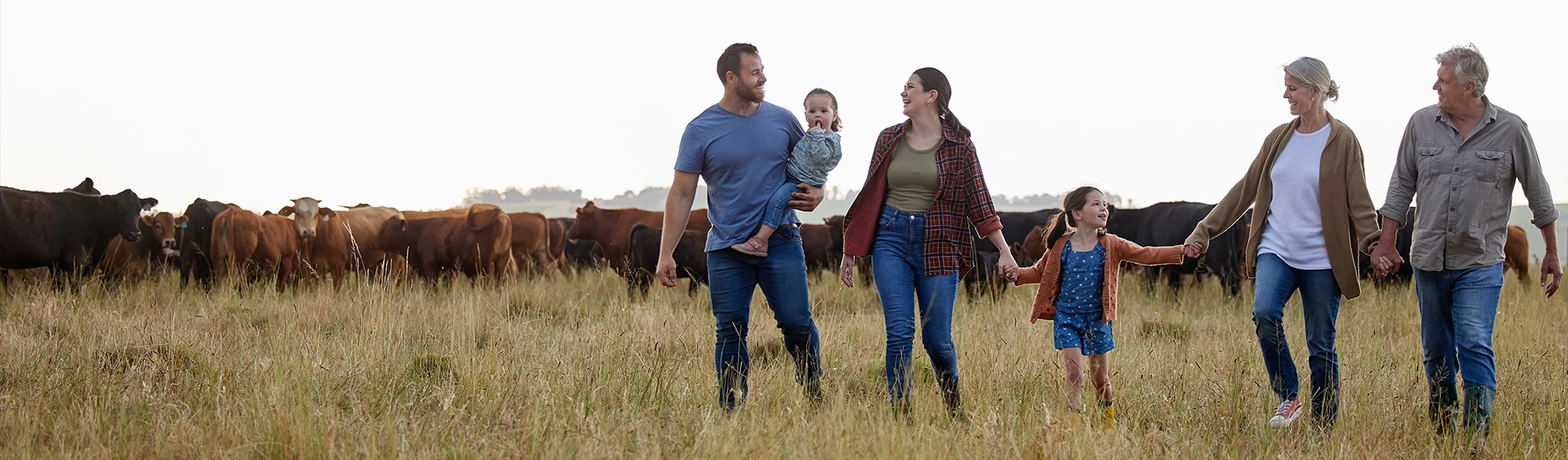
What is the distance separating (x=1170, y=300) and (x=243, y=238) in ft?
36.7

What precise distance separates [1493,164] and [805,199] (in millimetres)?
2812

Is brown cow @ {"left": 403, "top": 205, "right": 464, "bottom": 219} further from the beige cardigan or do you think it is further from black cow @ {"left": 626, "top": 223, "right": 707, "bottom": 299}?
the beige cardigan

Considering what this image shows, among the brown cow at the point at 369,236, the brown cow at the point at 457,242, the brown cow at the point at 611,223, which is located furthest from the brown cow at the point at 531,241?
the brown cow at the point at 369,236

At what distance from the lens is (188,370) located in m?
5.93

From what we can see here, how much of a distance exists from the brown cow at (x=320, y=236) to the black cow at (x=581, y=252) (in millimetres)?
4242

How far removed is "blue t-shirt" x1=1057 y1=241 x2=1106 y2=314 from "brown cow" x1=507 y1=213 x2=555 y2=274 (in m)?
12.4

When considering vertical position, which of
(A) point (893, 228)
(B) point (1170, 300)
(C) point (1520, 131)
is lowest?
(B) point (1170, 300)

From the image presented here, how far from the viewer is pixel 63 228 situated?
13609mm

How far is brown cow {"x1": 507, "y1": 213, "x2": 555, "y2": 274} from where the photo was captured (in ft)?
55.4

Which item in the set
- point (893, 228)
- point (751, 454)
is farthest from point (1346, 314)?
point (751, 454)

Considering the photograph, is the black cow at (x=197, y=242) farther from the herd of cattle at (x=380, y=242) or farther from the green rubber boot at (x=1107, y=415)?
the green rubber boot at (x=1107, y=415)

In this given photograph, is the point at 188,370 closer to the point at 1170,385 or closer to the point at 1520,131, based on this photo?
the point at 1170,385

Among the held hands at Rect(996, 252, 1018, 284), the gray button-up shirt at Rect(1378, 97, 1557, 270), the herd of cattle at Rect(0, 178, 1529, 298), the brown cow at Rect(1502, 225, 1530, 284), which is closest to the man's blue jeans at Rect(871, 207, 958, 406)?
the held hands at Rect(996, 252, 1018, 284)

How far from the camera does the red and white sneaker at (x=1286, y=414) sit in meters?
5.06
